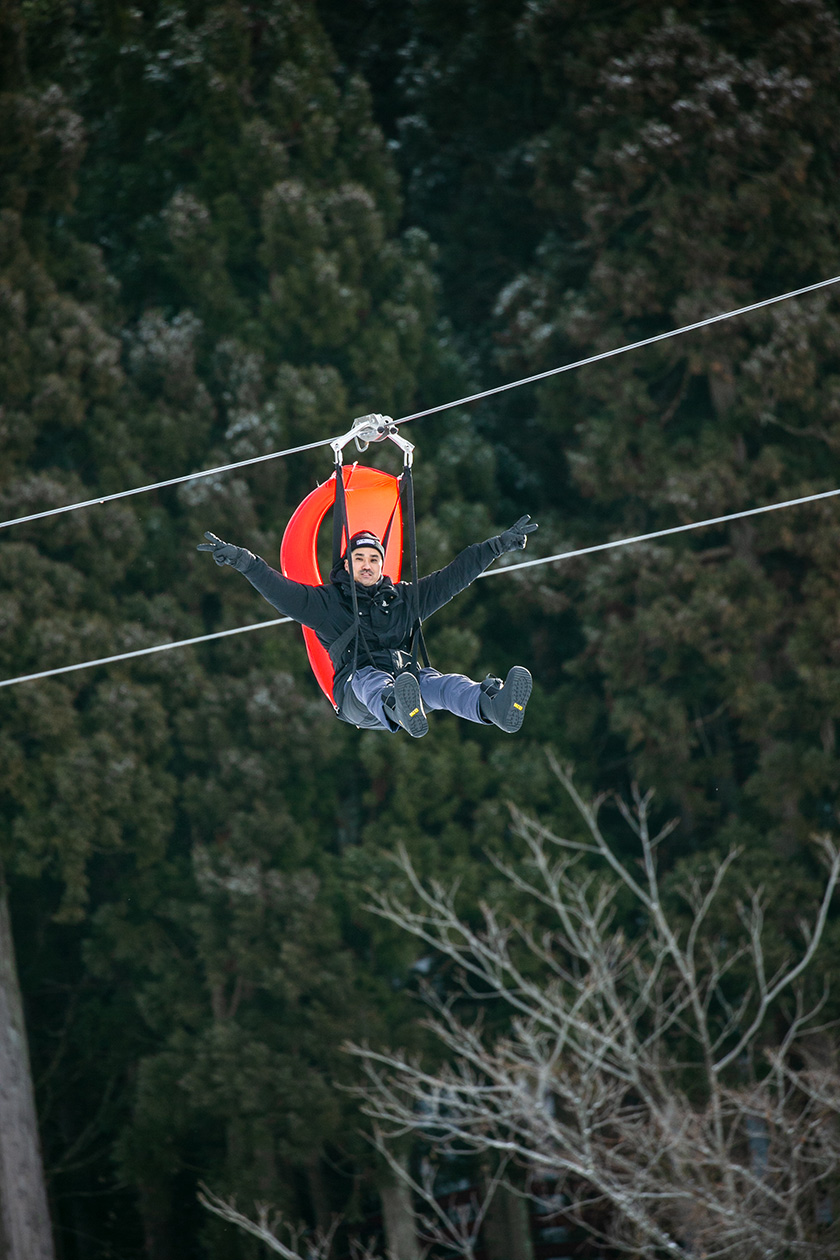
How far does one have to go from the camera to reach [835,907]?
1291 cm

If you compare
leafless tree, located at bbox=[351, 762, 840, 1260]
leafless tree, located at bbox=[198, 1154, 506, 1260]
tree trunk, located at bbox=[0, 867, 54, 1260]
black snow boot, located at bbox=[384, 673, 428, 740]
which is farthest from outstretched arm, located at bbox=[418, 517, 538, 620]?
tree trunk, located at bbox=[0, 867, 54, 1260]

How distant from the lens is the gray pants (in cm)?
465

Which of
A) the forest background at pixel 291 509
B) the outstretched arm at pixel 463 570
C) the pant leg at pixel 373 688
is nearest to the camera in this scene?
the pant leg at pixel 373 688

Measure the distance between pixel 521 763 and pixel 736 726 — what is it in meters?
2.49

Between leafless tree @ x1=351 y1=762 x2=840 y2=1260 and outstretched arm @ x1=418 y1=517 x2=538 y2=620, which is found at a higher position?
outstretched arm @ x1=418 y1=517 x2=538 y2=620

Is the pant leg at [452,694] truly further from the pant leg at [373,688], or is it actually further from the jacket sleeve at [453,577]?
the jacket sleeve at [453,577]

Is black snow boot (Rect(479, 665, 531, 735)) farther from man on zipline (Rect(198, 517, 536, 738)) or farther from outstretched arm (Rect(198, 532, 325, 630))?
outstretched arm (Rect(198, 532, 325, 630))

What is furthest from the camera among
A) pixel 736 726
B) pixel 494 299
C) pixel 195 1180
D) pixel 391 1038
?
pixel 494 299

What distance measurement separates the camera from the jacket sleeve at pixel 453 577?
535cm

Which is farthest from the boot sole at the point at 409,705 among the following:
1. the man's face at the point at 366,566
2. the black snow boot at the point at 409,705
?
the man's face at the point at 366,566

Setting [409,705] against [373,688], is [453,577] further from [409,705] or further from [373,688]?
[409,705]

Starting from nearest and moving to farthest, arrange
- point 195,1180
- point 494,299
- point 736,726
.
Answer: point 195,1180, point 736,726, point 494,299

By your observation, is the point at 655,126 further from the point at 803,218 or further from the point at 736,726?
the point at 736,726


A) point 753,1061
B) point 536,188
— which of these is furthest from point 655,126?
point 753,1061
